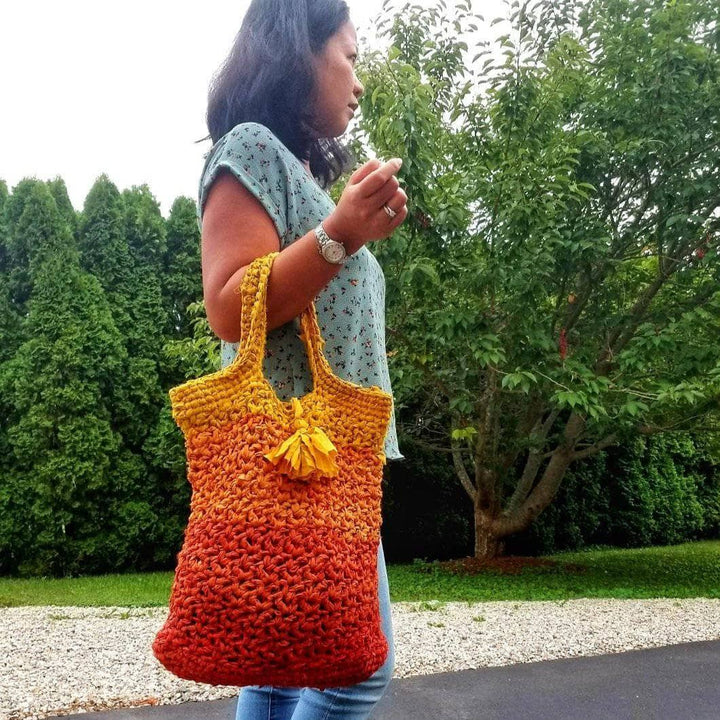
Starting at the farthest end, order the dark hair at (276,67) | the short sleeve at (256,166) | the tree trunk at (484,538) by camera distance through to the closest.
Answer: the tree trunk at (484,538) → the dark hair at (276,67) → the short sleeve at (256,166)

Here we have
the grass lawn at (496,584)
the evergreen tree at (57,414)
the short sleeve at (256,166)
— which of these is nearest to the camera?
the short sleeve at (256,166)

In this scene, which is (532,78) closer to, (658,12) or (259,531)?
(658,12)

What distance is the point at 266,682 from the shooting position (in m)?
0.92

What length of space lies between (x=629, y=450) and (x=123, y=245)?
7.72 metres

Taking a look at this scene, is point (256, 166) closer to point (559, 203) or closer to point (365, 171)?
point (365, 171)

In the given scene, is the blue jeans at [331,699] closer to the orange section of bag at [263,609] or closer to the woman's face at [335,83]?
the orange section of bag at [263,609]

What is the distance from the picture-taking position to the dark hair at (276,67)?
1182 millimetres

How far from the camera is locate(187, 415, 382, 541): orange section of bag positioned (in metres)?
0.93

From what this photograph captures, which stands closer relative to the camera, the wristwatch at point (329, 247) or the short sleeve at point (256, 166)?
the wristwatch at point (329, 247)

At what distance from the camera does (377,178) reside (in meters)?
0.93

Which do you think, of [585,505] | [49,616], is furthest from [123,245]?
[585,505]

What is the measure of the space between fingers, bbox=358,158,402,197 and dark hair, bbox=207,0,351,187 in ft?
1.14

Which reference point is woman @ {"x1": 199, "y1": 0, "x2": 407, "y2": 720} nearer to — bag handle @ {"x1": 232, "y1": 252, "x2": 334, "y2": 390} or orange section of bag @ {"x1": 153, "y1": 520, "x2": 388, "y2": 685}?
bag handle @ {"x1": 232, "y1": 252, "x2": 334, "y2": 390}

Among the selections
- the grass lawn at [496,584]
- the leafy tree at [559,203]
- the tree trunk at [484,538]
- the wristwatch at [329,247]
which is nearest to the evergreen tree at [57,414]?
the grass lawn at [496,584]
